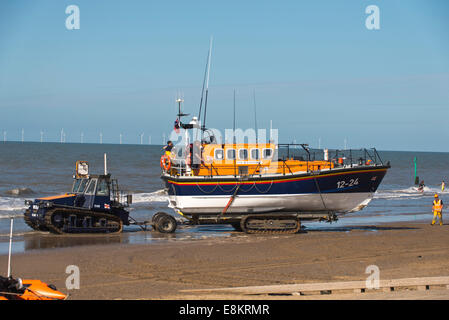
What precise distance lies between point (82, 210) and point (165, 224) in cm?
294

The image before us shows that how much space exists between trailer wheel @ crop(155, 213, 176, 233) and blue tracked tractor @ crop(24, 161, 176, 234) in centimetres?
5

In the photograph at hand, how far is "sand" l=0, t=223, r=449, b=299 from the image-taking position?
11749 mm

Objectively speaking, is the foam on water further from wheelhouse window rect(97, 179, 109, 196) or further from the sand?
the sand

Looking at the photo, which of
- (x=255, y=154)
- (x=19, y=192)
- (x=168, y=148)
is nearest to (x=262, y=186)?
(x=255, y=154)

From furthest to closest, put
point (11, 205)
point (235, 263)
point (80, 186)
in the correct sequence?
1. point (11, 205)
2. point (80, 186)
3. point (235, 263)

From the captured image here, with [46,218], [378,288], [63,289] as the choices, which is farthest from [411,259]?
[46,218]

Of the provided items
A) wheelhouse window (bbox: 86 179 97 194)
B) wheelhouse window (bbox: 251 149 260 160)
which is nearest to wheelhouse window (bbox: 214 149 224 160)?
wheelhouse window (bbox: 251 149 260 160)

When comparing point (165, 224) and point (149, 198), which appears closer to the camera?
point (165, 224)

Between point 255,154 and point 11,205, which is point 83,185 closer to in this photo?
point 255,154

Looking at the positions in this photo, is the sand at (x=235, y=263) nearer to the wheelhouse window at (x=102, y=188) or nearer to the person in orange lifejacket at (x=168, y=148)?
the wheelhouse window at (x=102, y=188)

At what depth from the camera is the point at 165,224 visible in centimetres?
2072

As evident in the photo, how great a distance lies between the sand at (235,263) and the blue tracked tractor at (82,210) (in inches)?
31.4

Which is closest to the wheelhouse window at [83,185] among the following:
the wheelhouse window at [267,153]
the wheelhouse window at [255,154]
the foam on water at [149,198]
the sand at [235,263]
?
the sand at [235,263]
